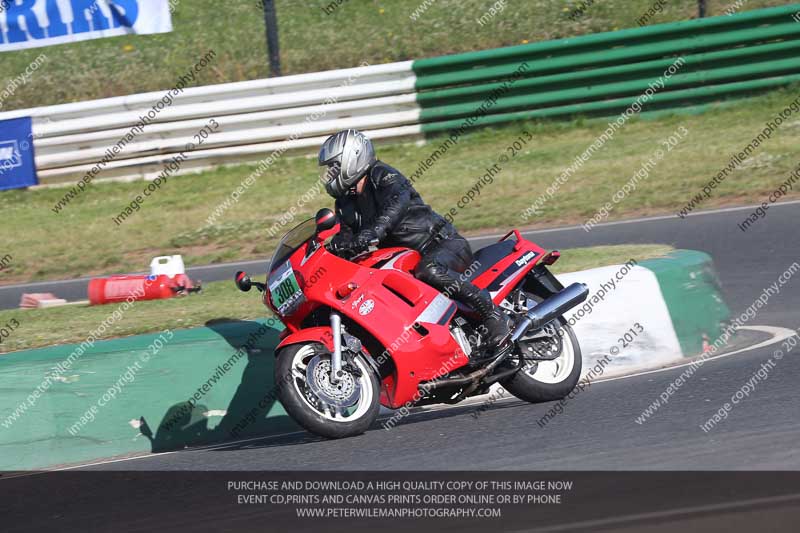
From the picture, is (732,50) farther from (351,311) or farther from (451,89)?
(351,311)

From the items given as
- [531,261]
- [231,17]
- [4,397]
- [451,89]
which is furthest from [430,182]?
[4,397]

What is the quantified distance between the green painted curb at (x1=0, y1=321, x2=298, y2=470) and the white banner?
32.5 ft

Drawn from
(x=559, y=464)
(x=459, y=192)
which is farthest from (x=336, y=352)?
(x=459, y=192)

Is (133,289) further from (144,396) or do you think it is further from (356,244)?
(356,244)

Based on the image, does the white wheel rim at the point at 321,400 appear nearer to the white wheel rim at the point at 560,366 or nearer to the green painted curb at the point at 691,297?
the white wheel rim at the point at 560,366

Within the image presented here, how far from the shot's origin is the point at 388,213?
6543 millimetres

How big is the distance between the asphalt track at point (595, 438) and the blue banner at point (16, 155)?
10.5 m

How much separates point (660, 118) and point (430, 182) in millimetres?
3522

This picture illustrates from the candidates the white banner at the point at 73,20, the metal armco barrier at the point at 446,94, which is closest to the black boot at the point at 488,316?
the metal armco barrier at the point at 446,94

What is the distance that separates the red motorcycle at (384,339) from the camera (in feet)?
20.2

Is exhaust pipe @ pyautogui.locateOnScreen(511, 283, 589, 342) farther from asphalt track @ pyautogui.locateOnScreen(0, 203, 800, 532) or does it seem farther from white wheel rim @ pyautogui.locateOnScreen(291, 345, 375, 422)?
white wheel rim @ pyautogui.locateOnScreen(291, 345, 375, 422)

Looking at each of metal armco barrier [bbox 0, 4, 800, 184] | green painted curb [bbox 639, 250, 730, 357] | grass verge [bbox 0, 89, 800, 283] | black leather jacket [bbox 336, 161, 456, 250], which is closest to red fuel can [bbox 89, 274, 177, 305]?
grass verge [bbox 0, 89, 800, 283]

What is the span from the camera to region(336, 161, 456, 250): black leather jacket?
6555 mm

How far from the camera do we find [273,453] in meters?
6.23
